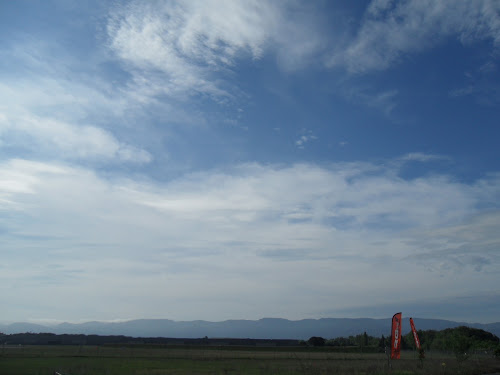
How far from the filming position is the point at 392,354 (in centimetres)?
2375

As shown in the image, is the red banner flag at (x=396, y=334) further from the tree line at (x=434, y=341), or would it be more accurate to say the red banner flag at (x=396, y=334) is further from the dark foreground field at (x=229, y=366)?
the tree line at (x=434, y=341)

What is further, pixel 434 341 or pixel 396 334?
pixel 434 341

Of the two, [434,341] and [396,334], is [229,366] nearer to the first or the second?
[396,334]

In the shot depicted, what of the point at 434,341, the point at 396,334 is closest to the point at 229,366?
the point at 396,334

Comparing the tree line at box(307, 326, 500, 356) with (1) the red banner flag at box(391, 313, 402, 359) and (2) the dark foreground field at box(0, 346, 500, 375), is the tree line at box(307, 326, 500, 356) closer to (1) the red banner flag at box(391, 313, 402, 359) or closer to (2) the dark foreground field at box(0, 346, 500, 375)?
(2) the dark foreground field at box(0, 346, 500, 375)

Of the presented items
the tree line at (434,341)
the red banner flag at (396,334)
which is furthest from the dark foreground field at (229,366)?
the tree line at (434,341)

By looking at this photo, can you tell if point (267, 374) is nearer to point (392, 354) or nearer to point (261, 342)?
point (392, 354)

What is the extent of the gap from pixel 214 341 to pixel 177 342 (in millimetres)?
8154

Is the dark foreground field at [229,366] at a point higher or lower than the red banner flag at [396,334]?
lower

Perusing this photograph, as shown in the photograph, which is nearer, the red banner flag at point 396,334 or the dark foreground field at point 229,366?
the dark foreground field at point 229,366

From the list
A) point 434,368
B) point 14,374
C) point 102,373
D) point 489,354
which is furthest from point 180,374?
point 489,354

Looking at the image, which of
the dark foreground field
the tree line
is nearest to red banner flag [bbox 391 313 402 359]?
the dark foreground field

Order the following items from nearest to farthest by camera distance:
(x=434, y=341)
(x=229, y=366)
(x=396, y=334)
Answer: (x=396, y=334)
(x=229, y=366)
(x=434, y=341)

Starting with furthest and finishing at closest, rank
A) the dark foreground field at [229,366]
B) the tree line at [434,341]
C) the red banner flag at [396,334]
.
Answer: the tree line at [434,341]
the red banner flag at [396,334]
the dark foreground field at [229,366]
